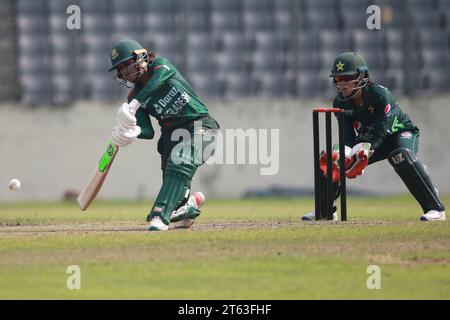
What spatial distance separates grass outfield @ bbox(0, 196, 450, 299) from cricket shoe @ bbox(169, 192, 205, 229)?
0.14 m

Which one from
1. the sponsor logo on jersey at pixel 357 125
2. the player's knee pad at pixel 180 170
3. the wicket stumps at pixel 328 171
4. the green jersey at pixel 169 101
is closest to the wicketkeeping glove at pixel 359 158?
the wicket stumps at pixel 328 171

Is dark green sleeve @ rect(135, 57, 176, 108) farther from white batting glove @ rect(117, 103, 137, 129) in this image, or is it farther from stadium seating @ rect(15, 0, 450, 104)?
stadium seating @ rect(15, 0, 450, 104)

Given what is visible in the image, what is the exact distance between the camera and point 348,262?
22.5ft

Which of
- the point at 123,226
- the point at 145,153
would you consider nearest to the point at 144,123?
the point at 123,226

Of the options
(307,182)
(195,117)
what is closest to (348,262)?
(195,117)

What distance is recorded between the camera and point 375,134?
9.34 meters

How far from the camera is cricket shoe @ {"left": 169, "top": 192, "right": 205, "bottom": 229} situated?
8.89 metres

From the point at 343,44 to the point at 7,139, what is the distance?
5.96 m

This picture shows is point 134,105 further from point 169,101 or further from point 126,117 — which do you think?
point 169,101

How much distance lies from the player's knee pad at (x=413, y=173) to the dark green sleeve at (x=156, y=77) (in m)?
2.05

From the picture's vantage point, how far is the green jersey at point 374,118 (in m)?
9.33

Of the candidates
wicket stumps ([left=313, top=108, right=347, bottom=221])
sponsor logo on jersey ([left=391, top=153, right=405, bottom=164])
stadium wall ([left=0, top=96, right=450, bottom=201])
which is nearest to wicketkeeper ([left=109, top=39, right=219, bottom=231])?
wicket stumps ([left=313, top=108, right=347, bottom=221])

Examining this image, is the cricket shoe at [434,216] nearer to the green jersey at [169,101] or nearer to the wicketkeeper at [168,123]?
the wicketkeeper at [168,123]

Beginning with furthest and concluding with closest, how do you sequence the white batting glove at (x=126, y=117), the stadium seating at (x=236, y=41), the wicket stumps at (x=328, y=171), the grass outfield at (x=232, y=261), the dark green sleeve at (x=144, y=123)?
the stadium seating at (x=236, y=41)
the wicket stumps at (x=328, y=171)
the dark green sleeve at (x=144, y=123)
the white batting glove at (x=126, y=117)
the grass outfield at (x=232, y=261)
